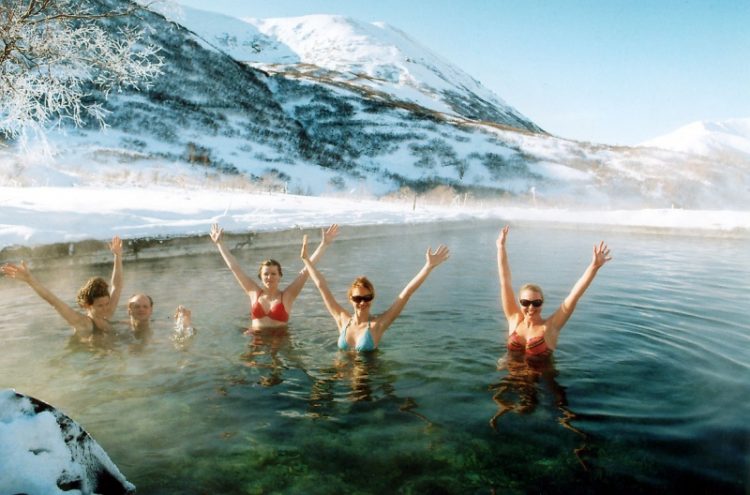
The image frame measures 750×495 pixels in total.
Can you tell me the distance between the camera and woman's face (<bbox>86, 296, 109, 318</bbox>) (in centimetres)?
546

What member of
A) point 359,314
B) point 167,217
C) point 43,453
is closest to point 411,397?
point 359,314

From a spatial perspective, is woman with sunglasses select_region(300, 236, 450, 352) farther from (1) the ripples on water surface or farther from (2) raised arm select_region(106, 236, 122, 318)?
(2) raised arm select_region(106, 236, 122, 318)

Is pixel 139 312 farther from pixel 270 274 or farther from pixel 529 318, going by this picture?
pixel 529 318

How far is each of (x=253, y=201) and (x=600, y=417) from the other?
46.8 feet

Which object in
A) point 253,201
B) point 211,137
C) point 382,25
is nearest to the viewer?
point 253,201

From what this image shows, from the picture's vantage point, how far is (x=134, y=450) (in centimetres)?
326

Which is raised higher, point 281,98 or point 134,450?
point 281,98

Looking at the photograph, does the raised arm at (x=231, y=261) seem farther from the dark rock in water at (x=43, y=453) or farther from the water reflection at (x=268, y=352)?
A: the dark rock in water at (x=43, y=453)

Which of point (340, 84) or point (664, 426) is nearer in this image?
point (664, 426)

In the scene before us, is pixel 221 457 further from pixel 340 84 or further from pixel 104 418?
pixel 340 84

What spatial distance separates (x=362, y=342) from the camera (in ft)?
16.9

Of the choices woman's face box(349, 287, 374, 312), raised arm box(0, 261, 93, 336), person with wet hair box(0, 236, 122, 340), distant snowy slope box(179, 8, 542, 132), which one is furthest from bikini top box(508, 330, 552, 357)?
distant snowy slope box(179, 8, 542, 132)

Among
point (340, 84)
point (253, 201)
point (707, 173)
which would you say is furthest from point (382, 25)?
point (253, 201)

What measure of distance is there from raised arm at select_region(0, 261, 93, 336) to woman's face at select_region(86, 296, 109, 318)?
0.29 feet
